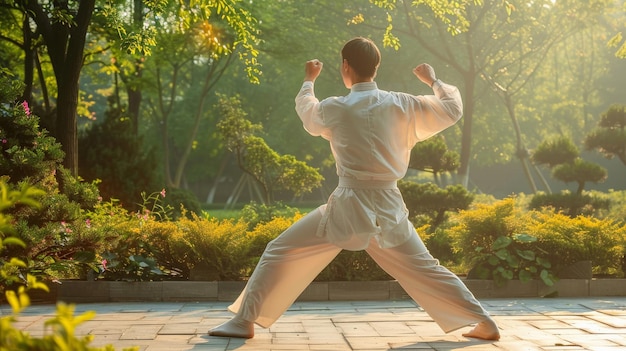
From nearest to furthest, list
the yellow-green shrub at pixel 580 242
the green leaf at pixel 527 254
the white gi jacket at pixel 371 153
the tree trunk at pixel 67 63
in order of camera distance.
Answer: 1. the white gi jacket at pixel 371 153
2. the green leaf at pixel 527 254
3. the yellow-green shrub at pixel 580 242
4. the tree trunk at pixel 67 63

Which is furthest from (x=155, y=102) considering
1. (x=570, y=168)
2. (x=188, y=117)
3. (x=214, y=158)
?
(x=570, y=168)

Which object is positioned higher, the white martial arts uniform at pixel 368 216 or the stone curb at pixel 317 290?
the white martial arts uniform at pixel 368 216

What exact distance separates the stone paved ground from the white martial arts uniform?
318 mm

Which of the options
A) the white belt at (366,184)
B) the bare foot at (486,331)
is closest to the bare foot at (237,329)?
the white belt at (366,184)

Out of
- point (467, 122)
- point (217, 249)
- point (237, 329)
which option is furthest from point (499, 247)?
point (467, 122)

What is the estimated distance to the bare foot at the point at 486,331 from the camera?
6.25 metres

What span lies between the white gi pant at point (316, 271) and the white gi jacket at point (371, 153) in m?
0.13

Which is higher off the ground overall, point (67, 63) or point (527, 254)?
point (67, 63)

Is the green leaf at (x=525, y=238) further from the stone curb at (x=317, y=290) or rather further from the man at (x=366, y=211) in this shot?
the man at (x=366, y=211)

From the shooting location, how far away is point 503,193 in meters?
63.0

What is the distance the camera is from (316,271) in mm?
6273

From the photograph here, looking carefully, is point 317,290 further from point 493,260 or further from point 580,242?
point 580,242

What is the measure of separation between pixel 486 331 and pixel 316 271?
121 centimetres

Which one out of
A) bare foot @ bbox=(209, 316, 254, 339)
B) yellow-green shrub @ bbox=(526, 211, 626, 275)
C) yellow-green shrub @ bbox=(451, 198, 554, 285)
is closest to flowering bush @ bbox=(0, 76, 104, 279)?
bare foot @ bbox=(209, 316, 254, 339)
